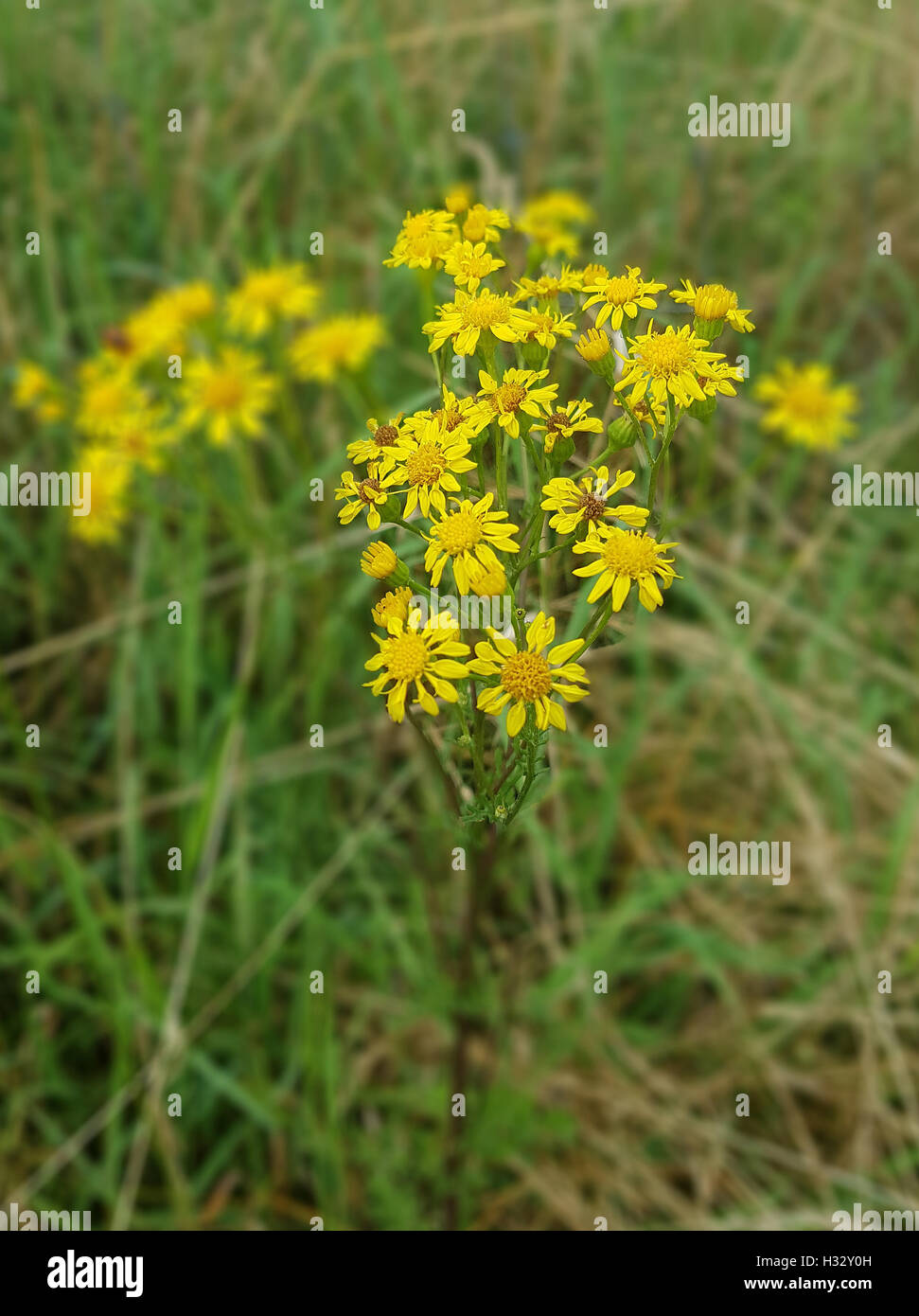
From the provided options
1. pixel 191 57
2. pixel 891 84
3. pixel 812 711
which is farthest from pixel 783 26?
pixel 812 711

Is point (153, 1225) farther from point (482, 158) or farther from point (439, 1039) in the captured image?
point (482, 158)

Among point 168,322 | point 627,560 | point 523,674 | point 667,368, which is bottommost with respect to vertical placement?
point 523,674

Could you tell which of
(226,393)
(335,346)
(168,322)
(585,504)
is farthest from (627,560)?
(168,322)

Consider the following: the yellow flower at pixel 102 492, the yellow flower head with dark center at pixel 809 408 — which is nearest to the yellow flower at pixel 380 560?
the yellow flower at pixel 102 492

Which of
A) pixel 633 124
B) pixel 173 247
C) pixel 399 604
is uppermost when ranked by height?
pixel 633 124

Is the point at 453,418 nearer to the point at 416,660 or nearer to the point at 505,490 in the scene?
the point at 505,490

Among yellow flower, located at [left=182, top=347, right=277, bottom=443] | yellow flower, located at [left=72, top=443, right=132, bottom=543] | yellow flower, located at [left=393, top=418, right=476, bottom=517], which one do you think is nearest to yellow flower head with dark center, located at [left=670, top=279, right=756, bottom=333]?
yellow flower, located at [left=393, top=418, right=476, bottom=517]
